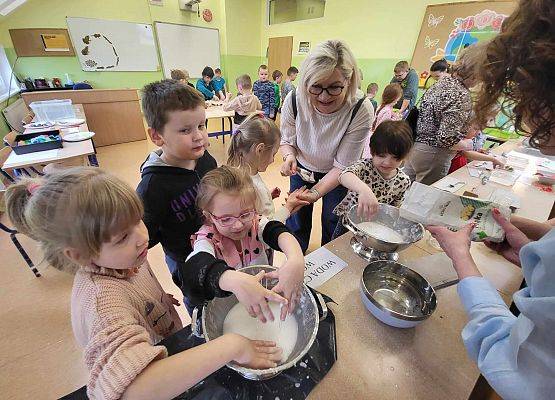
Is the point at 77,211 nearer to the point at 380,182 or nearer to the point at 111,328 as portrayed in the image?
the point at 111,328

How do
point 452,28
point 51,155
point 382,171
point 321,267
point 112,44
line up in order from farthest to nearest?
point 112,44
point 452,28
point 51,155
point 382,171
point 321,267

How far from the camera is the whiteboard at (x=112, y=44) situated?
4.84 metres

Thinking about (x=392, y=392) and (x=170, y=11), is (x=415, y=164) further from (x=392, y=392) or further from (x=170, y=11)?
(x=170, y=11)

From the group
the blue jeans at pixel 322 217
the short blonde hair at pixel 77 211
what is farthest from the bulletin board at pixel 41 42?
the short blonde hair at pixel 77 211

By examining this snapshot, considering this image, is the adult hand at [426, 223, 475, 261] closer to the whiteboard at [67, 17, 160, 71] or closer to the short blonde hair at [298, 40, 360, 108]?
the short blonde hair at [298, 40, 360, 108]

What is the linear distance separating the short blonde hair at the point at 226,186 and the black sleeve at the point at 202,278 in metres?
0.19

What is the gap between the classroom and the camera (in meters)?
0.45

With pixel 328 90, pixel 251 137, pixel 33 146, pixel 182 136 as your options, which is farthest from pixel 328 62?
pixel 33 146

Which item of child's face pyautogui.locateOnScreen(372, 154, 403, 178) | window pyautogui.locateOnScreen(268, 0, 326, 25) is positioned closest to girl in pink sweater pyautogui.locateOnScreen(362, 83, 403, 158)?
child's face pyautogui.locateOnScreen(372, 154, 403, 178)

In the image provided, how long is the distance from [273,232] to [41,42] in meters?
6.39

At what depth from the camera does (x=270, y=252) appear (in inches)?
40.6

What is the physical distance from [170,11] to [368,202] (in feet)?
22.6

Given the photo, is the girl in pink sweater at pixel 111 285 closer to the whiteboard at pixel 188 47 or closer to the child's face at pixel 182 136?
the child's face at pixel 182 136

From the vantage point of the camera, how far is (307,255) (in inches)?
36.5
